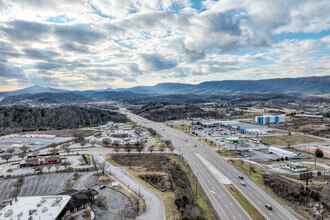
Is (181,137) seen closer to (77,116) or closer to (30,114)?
(77,116)

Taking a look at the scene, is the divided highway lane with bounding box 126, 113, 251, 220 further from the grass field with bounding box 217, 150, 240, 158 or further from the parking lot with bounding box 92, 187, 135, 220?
the parking lot with bounding box 92, 187, 135, 220

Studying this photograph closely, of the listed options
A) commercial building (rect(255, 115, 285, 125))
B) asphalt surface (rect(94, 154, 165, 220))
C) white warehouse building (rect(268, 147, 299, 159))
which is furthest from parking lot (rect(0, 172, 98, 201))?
commercial building (rect(255, 115, 285, 125))

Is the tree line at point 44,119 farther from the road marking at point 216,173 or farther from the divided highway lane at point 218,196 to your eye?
the divided highway lane at point 218,196

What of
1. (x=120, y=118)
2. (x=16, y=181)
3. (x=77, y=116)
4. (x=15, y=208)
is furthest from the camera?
(x=120, y=118)

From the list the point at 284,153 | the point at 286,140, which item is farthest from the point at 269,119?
the point at 284,153

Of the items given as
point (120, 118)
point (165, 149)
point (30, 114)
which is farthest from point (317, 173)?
point (30, 114)

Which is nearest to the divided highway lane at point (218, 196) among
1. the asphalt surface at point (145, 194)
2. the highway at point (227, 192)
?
the highway at point (227, 192)
